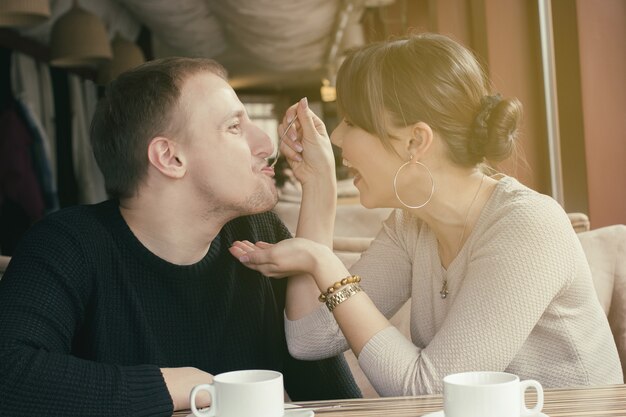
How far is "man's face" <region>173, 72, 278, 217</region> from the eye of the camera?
174 centimetres

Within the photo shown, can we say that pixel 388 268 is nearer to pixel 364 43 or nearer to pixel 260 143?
pixel 260 143

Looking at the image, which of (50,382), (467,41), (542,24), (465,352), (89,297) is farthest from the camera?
(467,41)

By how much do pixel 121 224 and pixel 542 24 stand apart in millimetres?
3205

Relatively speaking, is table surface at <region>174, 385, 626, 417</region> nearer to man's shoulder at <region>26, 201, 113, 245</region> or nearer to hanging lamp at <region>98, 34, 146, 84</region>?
man's shoulder at <region>26, 201, 113, 245</region>

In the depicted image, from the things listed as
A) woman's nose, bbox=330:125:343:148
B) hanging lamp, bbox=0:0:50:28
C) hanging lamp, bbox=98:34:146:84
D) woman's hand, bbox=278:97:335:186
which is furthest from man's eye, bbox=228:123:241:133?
hanging lamp, bbox=98:34:146:84

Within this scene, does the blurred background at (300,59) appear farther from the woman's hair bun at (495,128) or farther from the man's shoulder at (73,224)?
the man's shoulder at (73,224)

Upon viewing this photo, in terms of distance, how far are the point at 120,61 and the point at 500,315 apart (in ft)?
23.5

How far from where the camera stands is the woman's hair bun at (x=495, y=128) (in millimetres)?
1688

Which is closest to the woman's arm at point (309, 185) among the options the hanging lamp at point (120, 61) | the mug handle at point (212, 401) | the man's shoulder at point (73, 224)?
the man's shoulder at point (73, 224)

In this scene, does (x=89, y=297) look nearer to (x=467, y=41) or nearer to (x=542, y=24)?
(x=542, y=24)

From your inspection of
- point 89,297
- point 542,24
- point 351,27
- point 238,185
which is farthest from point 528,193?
point 351,27

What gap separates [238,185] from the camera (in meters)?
1.73

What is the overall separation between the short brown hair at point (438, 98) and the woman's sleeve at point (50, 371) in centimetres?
71

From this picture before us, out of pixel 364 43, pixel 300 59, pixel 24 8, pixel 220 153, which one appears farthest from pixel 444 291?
pixel 300 59
